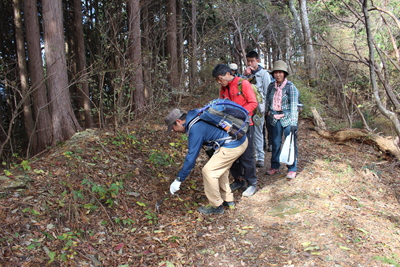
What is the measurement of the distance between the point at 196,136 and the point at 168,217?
135cm

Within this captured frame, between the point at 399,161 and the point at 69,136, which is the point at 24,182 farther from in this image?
the point at 399,161

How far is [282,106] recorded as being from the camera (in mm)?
4852

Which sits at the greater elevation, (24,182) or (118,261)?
(24,182)

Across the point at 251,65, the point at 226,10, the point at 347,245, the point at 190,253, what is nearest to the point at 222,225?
the point at 190,253

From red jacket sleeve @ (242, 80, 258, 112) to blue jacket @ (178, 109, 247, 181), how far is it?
91 cm

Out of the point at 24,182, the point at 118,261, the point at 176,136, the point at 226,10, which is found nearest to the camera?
the point at 118,261

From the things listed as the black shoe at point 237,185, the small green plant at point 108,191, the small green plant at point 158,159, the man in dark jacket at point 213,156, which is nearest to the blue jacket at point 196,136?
the man in dark jacket at point 213,156

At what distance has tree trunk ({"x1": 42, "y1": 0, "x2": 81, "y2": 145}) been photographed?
228 inches

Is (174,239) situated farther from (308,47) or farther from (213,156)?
(308,47)

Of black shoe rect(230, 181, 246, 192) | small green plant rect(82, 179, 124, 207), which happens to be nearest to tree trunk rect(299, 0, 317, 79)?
black shoe rect(230, 181, 246, 192)

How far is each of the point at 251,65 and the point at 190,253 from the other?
392 cm

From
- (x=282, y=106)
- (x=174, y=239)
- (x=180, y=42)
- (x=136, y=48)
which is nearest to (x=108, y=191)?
(x=174, y=239)

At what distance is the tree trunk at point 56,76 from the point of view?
5801 mm

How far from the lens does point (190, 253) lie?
10.5 ft
